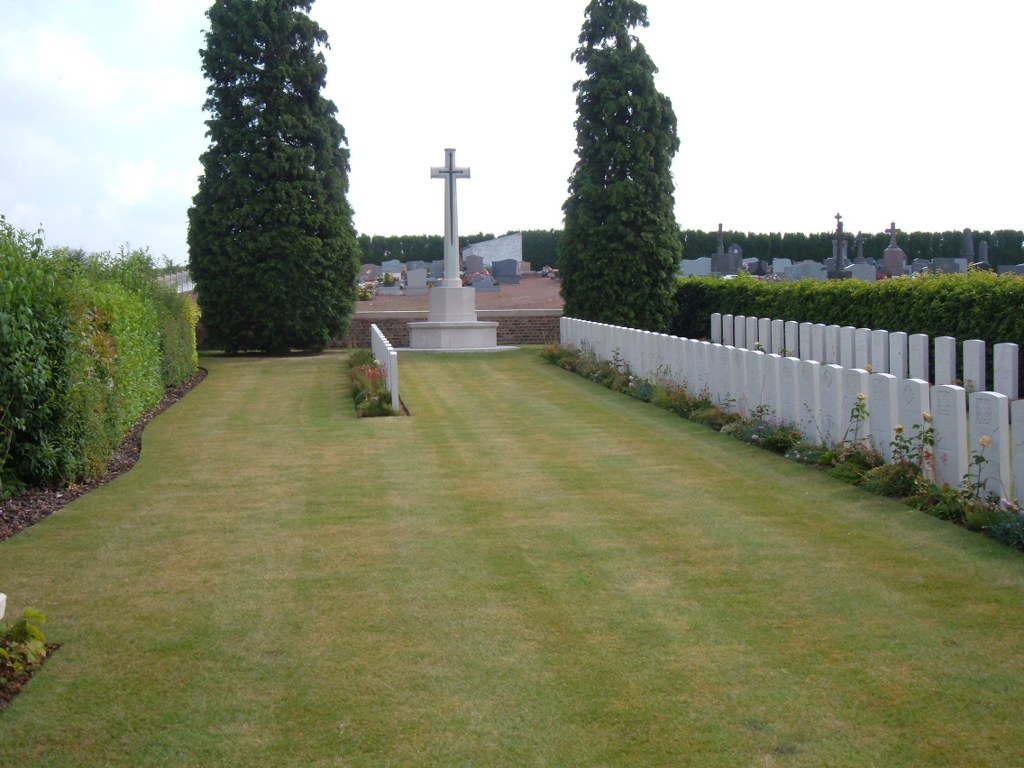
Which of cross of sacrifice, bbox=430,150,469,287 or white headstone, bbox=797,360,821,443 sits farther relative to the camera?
cross of sacrifice, bbox=430,150,469,287

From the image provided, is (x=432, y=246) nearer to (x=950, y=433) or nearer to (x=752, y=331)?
(x=752, y=331)

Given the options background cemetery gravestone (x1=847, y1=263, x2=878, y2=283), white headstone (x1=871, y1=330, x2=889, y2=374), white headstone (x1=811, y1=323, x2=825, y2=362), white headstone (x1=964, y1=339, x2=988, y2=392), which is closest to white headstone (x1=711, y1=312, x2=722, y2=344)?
white headstone (x1=811, y1=323, x2=825, y2=362)

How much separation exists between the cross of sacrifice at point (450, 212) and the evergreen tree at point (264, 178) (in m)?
2.74

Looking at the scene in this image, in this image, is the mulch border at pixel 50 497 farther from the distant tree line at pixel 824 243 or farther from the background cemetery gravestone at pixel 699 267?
the distant tree line at pixel 824 243

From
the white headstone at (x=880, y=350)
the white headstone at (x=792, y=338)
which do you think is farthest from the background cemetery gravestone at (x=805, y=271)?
the white headstone at (x=880, y=350)

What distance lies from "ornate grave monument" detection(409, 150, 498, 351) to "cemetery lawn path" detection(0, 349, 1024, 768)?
15273 mm

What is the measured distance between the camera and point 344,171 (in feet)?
90.0

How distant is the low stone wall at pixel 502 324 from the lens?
91.0 ft

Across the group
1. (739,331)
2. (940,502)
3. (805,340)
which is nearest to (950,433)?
(940,502)

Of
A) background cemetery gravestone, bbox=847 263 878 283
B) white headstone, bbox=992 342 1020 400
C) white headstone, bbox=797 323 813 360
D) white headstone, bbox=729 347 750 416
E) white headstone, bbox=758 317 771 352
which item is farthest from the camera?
background cemetery gravestone, bbox=847 263 878 283

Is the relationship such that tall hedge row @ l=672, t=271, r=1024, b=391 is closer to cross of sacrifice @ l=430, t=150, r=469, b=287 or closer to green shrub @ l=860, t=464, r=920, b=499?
cross of sacrifice @ l=430, t=150, r=469, b=287

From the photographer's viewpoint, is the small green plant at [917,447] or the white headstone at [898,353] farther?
the white headstone at [898,353]

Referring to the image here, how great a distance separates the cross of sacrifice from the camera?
25.3 metres

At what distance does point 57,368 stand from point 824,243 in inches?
1919
